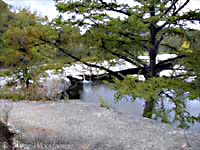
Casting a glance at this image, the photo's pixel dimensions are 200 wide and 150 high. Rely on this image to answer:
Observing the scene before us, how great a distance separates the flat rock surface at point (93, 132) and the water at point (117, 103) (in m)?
1.78

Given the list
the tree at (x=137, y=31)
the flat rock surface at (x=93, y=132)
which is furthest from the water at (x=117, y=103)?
the flat rock surface at (x=93, y=132)

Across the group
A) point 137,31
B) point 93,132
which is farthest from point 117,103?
point 93,132

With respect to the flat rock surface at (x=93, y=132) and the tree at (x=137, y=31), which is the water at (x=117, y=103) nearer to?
the tree at (x=137, y=31)

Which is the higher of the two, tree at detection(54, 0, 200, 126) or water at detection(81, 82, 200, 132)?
tree at detection(54, 0, 200, 126)

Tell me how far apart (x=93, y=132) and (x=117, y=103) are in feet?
15.2

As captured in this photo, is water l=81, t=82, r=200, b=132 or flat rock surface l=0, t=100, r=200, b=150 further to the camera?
water l=81, t=82, r=200, b=132

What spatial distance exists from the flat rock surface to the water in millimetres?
1783

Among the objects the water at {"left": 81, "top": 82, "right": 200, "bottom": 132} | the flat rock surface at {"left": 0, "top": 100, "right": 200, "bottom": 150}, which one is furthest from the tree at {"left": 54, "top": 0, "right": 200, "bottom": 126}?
the water at {"left": 81, "top": 82, "right": 200, "bottom": 132}

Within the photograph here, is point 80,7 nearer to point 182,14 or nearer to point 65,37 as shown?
point 65,37

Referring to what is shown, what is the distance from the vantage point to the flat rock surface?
7.09ft

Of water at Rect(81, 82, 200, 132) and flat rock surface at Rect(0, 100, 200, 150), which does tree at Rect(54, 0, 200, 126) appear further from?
water at Rect(81, 82, 200, 132)

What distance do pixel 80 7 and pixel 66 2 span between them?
0.38 metres

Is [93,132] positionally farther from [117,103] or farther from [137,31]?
[117,103]

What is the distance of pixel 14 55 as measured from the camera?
5.73 metres
